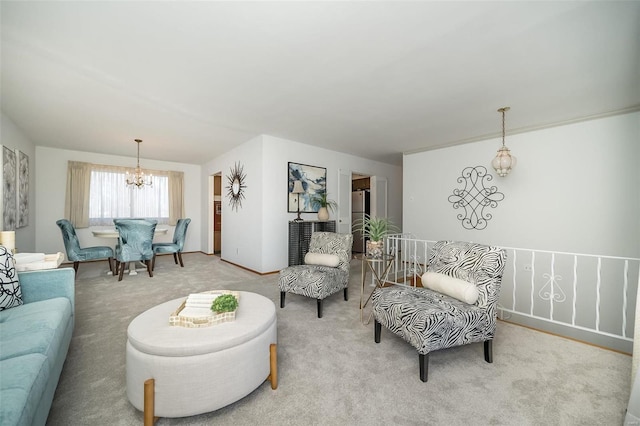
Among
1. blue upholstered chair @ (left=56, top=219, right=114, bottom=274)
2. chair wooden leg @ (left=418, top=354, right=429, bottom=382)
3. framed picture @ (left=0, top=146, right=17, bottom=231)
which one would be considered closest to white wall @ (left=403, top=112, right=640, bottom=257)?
chair wooden leg @ (left=418, top=354, right=429, bottom=382)

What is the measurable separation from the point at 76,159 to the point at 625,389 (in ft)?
26.7

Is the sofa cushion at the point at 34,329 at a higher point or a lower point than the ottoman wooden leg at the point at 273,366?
higher

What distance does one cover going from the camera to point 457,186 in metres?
4.57

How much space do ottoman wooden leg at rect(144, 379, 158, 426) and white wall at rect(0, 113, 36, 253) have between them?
4011 millimetres

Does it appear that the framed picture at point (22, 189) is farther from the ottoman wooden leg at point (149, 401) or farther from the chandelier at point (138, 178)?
the ottoman wooden leg at point (149, 401)

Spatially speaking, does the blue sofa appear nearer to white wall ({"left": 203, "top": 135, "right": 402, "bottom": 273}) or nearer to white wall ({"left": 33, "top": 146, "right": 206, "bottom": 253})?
white wall ({"left": 203, "top": 135, "right": 402, "bottom": 273})

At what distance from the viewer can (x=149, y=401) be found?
1.22 metres

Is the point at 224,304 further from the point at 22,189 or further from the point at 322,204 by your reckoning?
the point at 22,189

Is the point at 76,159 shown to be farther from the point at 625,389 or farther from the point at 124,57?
the point at 625,389

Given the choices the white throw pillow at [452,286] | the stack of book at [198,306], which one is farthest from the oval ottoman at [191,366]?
the white throw pillow at [452,286]

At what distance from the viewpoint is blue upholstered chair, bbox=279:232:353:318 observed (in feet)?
8.64

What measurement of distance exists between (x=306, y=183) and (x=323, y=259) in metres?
2.16

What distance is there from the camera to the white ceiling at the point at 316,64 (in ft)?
5.33

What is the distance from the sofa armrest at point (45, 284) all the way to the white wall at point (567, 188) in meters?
5.10
